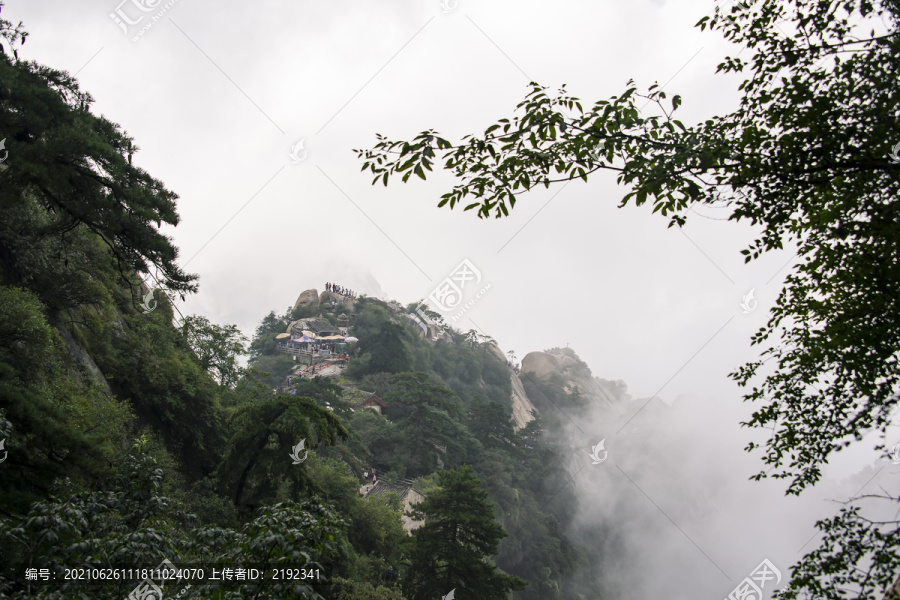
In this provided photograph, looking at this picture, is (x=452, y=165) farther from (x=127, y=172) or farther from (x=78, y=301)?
(x=78, y=301)

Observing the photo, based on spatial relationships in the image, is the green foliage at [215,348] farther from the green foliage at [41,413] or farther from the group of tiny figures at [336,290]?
the group of tiny figures at [336,290]

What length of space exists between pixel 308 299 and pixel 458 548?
42.5 metres

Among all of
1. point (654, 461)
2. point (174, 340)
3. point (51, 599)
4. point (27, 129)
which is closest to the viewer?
point (51, 599)

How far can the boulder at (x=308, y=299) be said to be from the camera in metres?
50.5

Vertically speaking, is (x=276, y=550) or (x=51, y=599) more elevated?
(x=276, y=550)

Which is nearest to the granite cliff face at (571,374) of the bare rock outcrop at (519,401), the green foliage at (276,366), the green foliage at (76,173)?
the bare rock outcrop at (519,401)

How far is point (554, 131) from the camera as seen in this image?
2.51 m

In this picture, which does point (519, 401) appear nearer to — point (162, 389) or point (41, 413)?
point (162, 389)

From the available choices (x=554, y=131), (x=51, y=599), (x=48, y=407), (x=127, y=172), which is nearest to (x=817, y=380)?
(x=554, y=131)

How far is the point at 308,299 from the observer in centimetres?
5088

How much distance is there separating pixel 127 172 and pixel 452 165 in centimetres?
603
